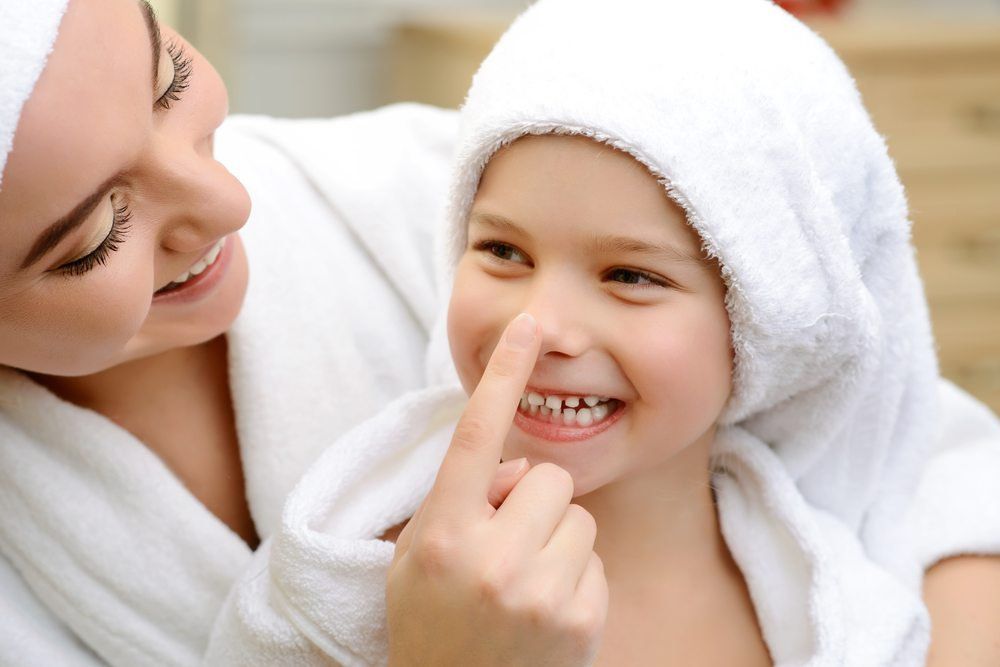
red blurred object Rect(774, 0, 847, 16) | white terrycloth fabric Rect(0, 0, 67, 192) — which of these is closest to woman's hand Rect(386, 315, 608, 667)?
white terrycloth fabric Rect(0, 0, 67, 192)

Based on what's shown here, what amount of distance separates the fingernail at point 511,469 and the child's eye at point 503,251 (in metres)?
0.16

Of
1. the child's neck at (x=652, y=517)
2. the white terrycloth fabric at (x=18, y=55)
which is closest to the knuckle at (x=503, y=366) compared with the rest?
the child's neck at (x=652, y=517)

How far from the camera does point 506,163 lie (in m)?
0.90

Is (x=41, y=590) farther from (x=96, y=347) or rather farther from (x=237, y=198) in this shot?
(x=237, y=198)

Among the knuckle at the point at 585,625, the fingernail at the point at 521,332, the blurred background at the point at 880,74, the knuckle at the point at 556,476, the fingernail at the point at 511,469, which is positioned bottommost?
the blurred background at the point at 880,74

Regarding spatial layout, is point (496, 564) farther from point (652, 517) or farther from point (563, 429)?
point (652, 517)

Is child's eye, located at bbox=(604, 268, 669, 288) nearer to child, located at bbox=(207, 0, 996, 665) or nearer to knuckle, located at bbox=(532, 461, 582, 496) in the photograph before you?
child, located at bbox=(207, 0, 996, 665)

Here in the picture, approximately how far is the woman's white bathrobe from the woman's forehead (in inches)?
11.7

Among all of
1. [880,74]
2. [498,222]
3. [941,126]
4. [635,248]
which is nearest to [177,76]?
[498,222]

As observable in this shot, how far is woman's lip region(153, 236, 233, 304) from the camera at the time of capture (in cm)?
96

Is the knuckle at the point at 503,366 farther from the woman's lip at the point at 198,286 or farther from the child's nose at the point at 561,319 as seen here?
the woman's lip at the point at 198,286

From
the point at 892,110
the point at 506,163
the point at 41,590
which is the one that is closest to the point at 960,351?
the point at 892,110

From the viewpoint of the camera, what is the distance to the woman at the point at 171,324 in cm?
78

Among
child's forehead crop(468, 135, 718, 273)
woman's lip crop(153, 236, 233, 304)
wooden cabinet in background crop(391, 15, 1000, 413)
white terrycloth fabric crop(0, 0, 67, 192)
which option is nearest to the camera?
white terrycloth fabric crop(0, 0, 67, 192)
